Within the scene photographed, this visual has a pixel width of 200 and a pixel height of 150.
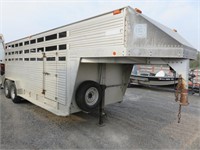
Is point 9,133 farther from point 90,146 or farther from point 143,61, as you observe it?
point 143,61

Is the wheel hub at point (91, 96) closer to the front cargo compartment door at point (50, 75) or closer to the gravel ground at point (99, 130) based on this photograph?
the gravel ground at point (99, 130)

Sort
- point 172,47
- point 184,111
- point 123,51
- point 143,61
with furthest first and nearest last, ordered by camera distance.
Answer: point 184,111 → point 143,61 → point 123,51 → point 172,47

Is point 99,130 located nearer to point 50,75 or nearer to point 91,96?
point 91,96

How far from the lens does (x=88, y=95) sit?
3273 mm

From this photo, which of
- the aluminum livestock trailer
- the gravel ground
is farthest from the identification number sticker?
the gravel ground

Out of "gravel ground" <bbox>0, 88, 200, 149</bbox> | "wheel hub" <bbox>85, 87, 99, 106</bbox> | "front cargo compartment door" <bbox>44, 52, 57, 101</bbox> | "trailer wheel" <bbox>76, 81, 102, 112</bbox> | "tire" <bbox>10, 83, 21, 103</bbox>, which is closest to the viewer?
"gravel ground" <bbox>0, 88, 200, 149</bbox>

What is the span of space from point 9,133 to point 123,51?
3.01 m

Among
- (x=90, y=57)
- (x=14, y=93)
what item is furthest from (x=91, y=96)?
(x=14, y=93)

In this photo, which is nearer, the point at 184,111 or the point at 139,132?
the point at 139,132

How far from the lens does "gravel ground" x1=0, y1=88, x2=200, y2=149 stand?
2.76 meters

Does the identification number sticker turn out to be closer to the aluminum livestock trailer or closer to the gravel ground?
the aluminum livestock trailer

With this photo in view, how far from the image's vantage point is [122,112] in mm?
4652

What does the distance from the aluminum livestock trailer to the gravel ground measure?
0.48 m

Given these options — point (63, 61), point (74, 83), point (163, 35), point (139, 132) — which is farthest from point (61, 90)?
point (163, 35)
